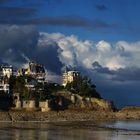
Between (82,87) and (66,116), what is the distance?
17.3 m

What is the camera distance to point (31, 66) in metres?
133

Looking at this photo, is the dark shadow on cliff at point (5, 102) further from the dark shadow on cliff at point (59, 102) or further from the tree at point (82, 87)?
the tree at point (82, 87)

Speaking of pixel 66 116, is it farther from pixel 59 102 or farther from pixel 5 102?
pixel 5 102

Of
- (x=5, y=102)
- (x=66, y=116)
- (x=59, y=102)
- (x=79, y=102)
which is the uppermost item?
(x=79, y=102)

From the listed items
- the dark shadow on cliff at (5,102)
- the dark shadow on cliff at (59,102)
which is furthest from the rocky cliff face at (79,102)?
the dark shadow on cliff at (5,102)

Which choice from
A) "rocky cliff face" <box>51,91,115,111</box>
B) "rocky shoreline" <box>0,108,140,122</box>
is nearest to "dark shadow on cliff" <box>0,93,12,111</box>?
"rocky shoreline" <box>0,108,140,122</box>

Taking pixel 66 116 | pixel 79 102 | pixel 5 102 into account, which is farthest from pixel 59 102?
pixel 5 102

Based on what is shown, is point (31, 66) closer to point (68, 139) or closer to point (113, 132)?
point (113, 132)

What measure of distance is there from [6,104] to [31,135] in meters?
45.4

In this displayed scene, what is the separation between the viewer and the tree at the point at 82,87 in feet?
396

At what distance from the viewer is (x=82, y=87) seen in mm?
122188

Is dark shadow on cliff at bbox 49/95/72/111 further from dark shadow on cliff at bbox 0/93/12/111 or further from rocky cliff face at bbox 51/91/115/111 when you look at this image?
dark shadow on cliff at bbox 0/93/12/111

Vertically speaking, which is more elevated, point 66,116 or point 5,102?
point 5,102

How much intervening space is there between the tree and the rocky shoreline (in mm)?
7177
